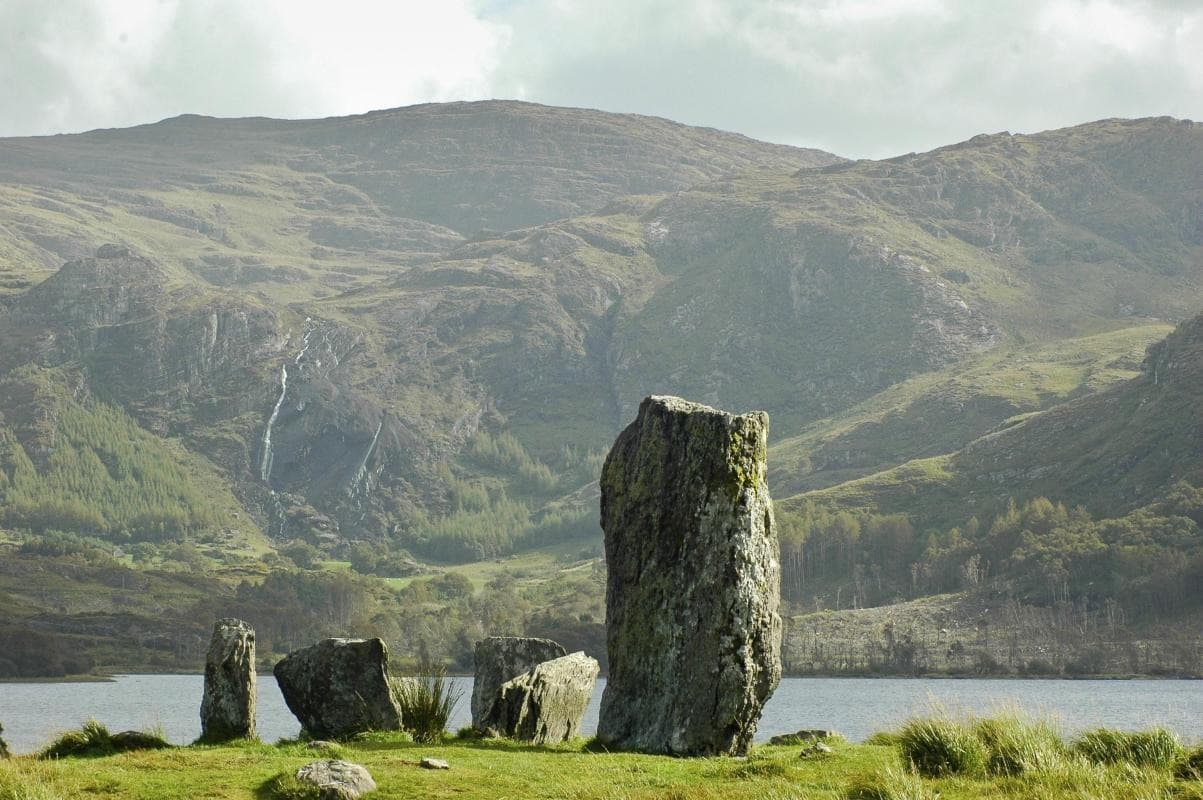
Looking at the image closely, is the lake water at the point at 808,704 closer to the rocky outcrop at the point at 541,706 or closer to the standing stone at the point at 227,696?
the rocky outcrop at the point at 541,706

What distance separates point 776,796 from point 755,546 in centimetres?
821

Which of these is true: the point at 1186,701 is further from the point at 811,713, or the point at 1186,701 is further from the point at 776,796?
the point at 776,796

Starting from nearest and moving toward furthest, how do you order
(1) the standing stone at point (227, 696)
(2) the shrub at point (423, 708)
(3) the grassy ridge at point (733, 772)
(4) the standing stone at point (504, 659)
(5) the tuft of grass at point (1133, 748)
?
(3) the grassy ridge at point (733, 772) → (5) the tuft of grass at point (1133, 748) → (2) the shrub at point (423, 708) → (1) the standing stone at point (227, 696) → (4) the standing stone at point (504, 659)

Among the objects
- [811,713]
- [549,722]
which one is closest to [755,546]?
[549,722]

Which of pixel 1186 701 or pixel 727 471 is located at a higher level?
pixel 727 471

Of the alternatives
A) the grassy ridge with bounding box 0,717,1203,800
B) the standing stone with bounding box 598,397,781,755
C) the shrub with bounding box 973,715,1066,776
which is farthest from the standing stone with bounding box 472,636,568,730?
the shrub with bounding box 973,715,1066,776

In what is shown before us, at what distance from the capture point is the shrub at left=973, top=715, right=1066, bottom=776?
22.5 meters

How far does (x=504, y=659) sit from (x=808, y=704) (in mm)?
88565

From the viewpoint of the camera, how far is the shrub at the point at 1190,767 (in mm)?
21203

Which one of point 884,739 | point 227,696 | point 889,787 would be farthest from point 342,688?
point 889,787

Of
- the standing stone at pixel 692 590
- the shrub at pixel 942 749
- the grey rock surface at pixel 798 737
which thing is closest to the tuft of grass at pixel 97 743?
the standing stone at pixel 692 590

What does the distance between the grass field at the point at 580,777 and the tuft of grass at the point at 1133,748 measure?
359 millimetres

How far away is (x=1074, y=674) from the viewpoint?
19812cm

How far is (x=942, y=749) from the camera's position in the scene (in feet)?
77.1
